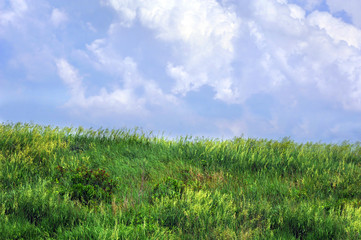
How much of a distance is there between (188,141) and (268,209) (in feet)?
17.4

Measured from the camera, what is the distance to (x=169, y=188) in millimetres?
6988

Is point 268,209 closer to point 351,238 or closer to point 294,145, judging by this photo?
point 351,238

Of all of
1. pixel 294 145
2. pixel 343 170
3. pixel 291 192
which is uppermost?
pixel 294 145

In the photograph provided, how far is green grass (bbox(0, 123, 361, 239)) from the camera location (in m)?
5.39

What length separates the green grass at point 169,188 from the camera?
5.39m

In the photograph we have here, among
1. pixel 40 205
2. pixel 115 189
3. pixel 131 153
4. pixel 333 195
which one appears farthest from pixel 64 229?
pixel 333 195

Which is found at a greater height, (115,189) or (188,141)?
(188,141)

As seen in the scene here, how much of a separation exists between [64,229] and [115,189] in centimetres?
226

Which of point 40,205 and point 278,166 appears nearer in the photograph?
point 40,205

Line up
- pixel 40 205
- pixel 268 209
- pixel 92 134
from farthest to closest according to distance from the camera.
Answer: pixel 92 134 → pixel 268 209 → pixel 40 205

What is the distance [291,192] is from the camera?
759 cm

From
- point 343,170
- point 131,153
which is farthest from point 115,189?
point 343,170

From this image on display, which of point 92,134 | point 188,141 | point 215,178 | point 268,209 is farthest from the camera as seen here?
point 92,134

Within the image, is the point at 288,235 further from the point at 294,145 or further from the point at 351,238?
the point at 294,145
